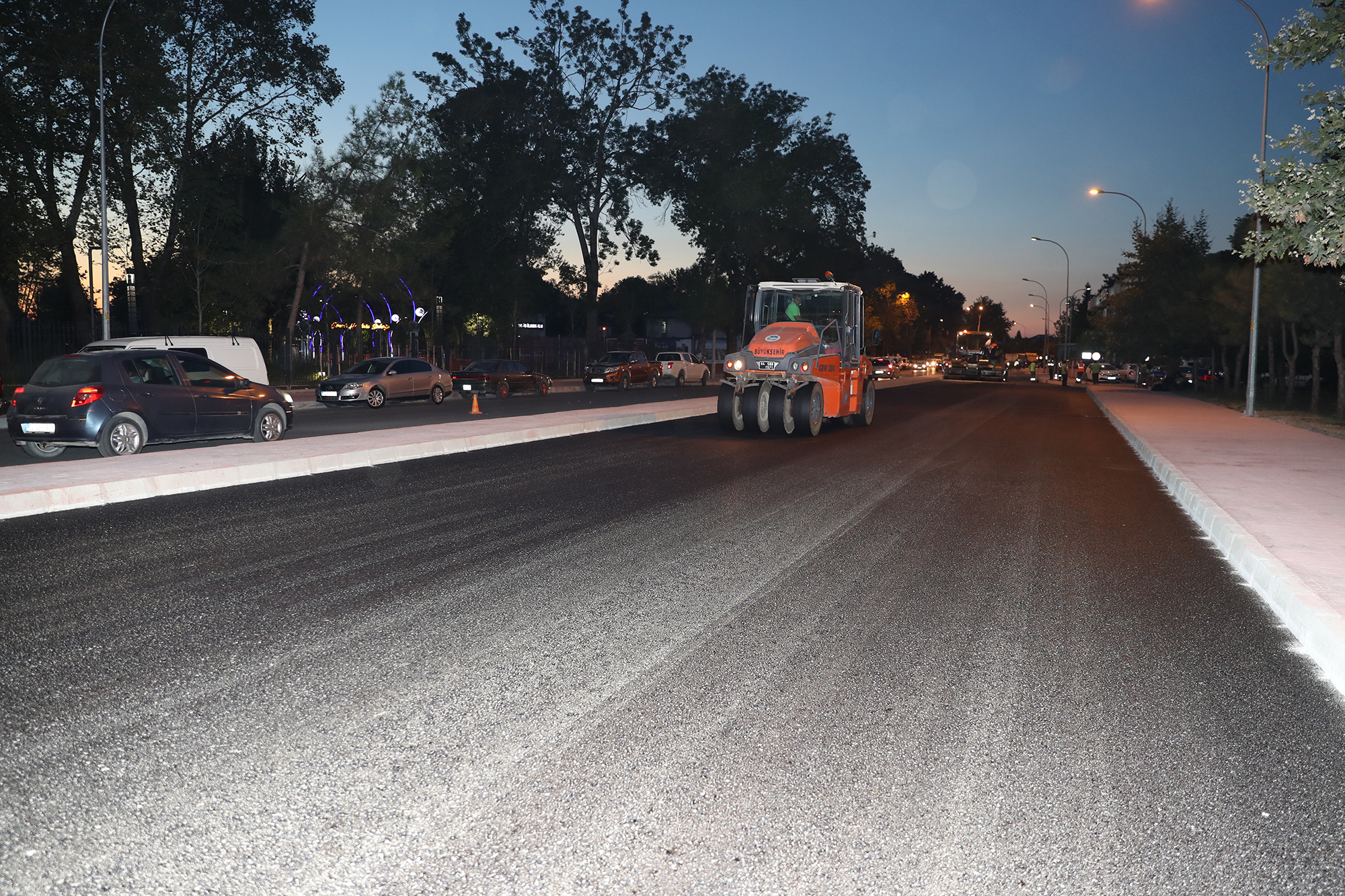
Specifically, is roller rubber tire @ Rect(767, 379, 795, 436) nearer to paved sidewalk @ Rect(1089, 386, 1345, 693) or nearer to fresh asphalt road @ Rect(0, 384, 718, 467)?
paved sidewalk @ Rect(1089, 386, 1345, 693)

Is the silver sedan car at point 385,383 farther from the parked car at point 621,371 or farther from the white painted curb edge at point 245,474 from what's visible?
the parked car at point 621,371

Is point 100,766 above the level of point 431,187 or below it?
below

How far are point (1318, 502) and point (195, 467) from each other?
527 inches

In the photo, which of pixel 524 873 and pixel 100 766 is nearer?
pixel 524 873

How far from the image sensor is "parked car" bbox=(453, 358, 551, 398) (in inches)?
1415

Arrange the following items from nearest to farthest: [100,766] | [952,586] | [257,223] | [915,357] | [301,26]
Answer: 1. [100,766]
2. [952,586]
3. [301,26]
4. [257,223]
5. [915,357]

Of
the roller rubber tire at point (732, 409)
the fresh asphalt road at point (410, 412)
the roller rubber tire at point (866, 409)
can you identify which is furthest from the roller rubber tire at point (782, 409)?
the fresh asphalt road at point (410, 412)

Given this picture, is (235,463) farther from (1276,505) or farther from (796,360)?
(1276,505)

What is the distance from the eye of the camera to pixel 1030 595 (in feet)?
22.9

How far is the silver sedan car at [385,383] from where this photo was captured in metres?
28.6

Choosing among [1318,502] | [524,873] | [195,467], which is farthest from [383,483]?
[1318,502]

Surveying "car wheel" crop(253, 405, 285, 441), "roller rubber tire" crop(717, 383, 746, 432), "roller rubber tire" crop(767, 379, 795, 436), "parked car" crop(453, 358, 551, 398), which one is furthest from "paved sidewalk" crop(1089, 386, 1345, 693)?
"parked car" crop(453, 358, 551, 398)

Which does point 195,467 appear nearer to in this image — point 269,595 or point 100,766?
point 269,595

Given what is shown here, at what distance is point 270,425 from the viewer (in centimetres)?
1681
